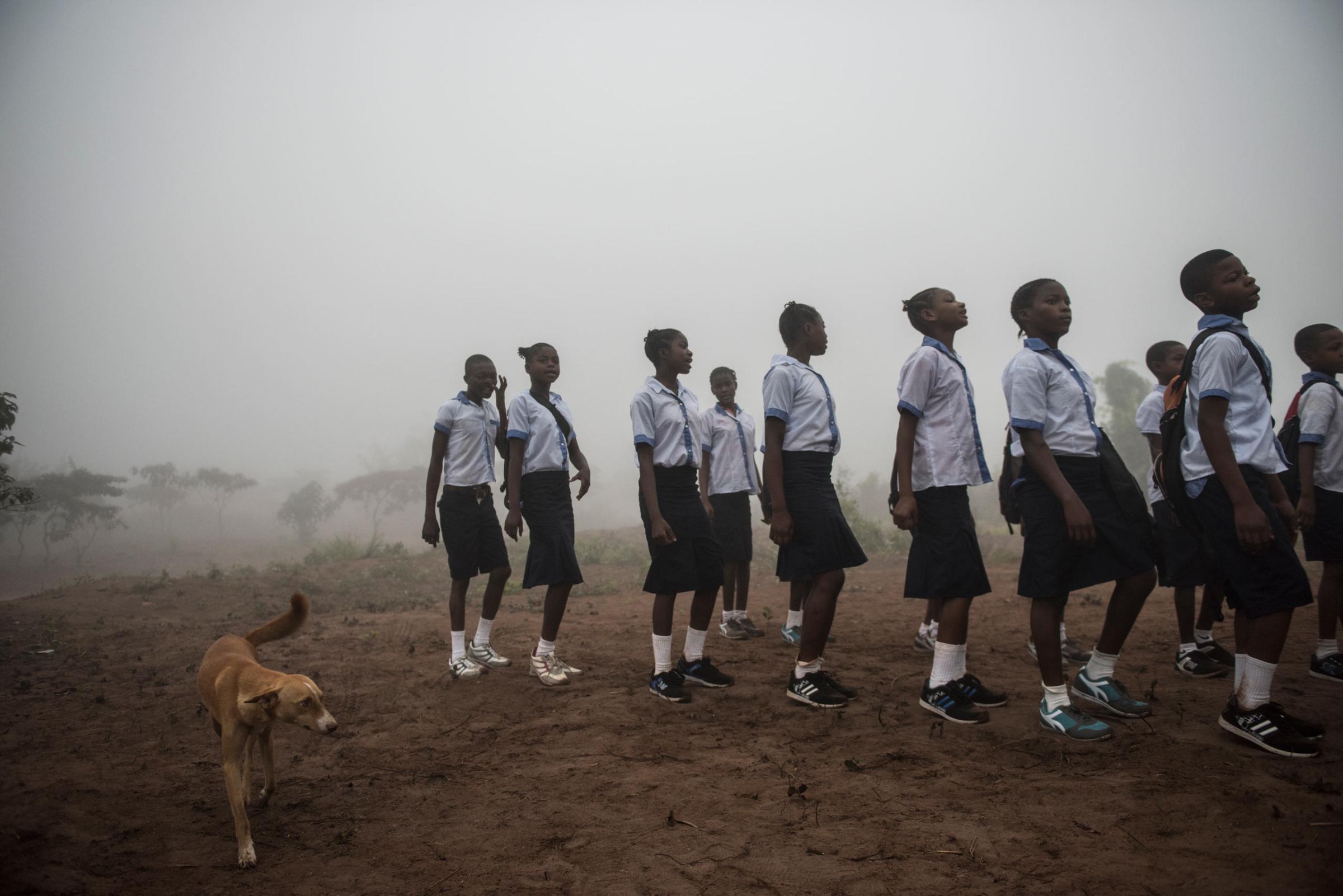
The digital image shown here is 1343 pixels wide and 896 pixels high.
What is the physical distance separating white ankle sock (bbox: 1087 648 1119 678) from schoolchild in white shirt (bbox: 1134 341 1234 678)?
2.06 feet

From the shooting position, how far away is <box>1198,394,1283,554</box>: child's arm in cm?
307

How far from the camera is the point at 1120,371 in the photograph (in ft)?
95.3

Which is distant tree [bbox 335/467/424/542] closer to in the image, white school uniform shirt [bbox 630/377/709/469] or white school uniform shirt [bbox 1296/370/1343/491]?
white school uniform shirt [bbox 630/377/709/469]

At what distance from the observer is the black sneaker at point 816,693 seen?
13.5 feet

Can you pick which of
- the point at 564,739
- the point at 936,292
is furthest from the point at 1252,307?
the point at 564,739

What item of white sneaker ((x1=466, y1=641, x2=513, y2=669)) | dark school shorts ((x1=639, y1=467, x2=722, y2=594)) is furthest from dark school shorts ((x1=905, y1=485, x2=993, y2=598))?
white sneaker ((x1=466, y1=641, x2=513, y2=669))

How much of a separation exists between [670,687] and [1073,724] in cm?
220

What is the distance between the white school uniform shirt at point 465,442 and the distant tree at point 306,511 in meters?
33.6

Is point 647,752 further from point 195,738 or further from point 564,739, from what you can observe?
point 195,738

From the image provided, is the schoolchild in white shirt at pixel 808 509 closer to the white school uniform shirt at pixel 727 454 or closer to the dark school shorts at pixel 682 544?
the dark school shorts at pixel 682 544

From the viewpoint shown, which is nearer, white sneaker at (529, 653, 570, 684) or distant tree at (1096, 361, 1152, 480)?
white sneaker at (529, 653, 570, 684)

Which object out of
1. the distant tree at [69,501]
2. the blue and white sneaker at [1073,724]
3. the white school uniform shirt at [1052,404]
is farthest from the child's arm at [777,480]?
the distant tree at [69,501]

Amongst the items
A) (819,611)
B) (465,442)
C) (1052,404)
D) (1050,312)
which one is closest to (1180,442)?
(1052,404)

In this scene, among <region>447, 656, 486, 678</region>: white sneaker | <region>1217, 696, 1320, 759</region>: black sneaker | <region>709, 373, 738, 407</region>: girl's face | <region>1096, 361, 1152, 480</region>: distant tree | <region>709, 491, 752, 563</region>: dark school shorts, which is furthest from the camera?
<region>1096, 361, 1152, 480</region>: distant tree
